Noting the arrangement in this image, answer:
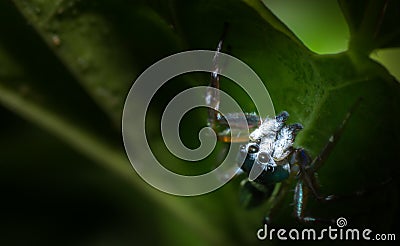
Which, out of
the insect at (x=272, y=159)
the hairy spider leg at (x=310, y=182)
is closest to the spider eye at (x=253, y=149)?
the insect at (x=272, y=159)

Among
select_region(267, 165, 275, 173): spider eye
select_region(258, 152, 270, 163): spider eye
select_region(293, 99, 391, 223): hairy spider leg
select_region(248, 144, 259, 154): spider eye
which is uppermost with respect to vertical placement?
select_region(248, 144, 259, 154): spider eye

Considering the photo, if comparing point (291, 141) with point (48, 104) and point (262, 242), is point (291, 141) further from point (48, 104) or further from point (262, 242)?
point (48, 104)

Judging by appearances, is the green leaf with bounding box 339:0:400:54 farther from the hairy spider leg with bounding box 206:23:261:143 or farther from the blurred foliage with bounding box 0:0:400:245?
the hairy spider leg with bounding box 206:23:261:143

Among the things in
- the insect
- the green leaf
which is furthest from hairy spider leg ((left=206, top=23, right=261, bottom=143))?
the green leaf

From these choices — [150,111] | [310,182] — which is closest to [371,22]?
[310,182]

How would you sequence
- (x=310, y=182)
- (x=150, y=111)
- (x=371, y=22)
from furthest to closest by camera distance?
(x=150, y=111) < (x=310, y=182) < (x=371, y=22)

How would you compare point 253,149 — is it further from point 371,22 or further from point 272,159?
point 371,22

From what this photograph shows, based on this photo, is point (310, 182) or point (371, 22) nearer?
point (371, 22)
